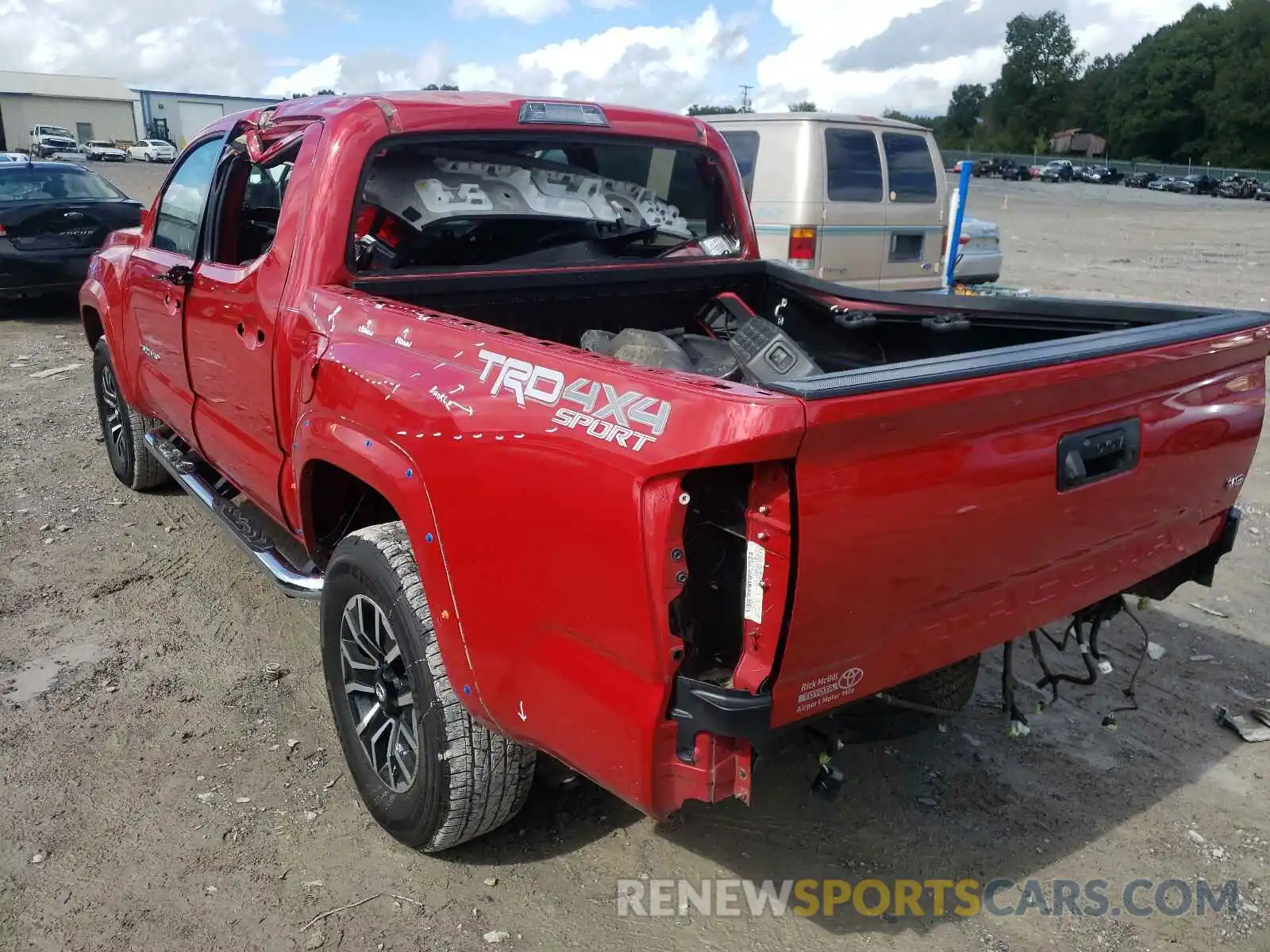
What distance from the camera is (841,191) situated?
8.99 metres

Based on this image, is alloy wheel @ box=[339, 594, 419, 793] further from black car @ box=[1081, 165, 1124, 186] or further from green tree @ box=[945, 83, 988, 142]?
green tree @ box=[945, 83, 988, 142]

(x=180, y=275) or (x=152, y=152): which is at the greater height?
(x=180, y=275)

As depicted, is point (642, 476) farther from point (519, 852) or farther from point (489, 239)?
point (489, 239)

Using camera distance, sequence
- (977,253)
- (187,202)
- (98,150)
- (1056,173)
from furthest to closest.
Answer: (1056,173) < (98,150) < (977,253) < (187,202)

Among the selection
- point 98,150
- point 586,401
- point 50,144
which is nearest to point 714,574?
point 586,401

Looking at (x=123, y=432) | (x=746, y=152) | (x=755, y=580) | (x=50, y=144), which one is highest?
(x=746, y=152)

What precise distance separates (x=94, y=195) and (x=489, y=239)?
924cm

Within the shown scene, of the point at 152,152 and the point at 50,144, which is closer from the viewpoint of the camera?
the point at 152,152

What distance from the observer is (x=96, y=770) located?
333 centimetres

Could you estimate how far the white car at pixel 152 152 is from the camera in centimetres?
5584

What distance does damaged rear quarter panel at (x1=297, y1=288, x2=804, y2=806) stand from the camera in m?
1.96

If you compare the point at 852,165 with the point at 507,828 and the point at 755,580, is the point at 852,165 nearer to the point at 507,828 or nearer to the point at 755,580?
the point at 507,828

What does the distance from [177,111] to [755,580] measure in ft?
A: 291

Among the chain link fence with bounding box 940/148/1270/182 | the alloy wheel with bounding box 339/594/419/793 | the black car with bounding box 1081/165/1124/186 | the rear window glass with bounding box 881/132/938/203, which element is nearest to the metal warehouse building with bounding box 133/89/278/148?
the chain link fence with bounding box 940/148/1270/182
